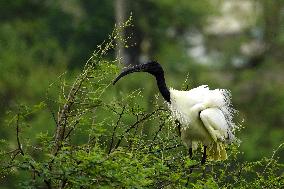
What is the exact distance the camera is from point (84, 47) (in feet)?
96.6

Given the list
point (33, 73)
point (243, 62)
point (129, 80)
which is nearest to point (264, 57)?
point (243, 62)

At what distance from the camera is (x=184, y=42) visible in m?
30.3

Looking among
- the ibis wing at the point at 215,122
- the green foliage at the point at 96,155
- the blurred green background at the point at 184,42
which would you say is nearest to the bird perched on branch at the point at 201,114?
the ibis wing at the point at 215,122

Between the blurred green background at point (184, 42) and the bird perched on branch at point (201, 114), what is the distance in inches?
594

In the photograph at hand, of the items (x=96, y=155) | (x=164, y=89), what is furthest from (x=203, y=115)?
(x=96, y=155)

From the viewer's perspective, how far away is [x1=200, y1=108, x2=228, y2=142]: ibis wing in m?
7.69

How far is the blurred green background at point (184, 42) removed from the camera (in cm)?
2486

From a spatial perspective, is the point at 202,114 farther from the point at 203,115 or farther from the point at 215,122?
the point at 215,122

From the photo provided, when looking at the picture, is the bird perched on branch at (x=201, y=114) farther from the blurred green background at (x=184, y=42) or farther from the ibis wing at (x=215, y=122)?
the blurred green background at (x=184, y=42)

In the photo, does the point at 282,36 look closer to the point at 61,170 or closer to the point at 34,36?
the point at 34,36

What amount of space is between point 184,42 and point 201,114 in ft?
74.3

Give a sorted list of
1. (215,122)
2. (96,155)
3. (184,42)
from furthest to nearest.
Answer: (184,42) < (215,122) < (96,155)

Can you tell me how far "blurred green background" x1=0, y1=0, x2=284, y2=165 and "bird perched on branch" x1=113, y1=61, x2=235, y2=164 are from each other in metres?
15.1


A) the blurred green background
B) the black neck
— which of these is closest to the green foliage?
the black neck
